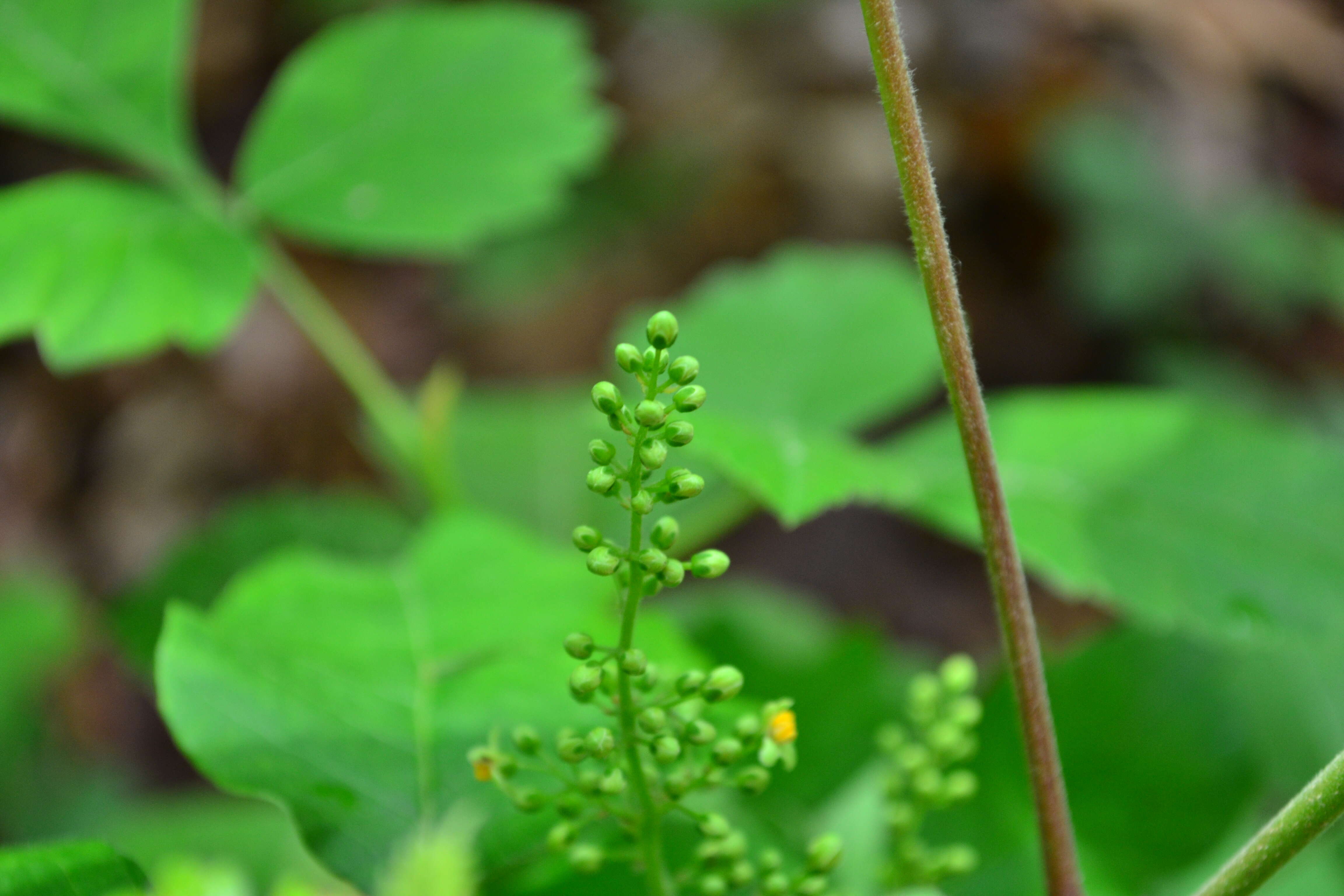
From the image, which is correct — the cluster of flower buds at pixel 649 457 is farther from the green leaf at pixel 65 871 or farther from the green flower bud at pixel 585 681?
the green leaf at pixel 65 871

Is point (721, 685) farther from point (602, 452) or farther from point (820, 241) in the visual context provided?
point (820, 241)

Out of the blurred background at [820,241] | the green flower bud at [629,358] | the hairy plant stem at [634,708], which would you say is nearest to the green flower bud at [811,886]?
the hairy plant stem at [634,708]

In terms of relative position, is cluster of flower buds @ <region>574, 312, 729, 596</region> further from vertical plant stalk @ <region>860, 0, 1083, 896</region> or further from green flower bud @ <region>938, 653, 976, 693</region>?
green flower bud @ <region>938, 653, 976, 693</region>

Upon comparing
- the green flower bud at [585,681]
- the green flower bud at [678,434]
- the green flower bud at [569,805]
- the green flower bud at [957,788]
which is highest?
the green flower bud at [678,434]

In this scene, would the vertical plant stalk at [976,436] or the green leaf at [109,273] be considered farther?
the green leaf at [109,273]

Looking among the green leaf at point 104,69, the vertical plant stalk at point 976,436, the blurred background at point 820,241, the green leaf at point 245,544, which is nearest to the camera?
the vertical plant stalk at point 976,436

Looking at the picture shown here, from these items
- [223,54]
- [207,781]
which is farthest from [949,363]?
[223,54]

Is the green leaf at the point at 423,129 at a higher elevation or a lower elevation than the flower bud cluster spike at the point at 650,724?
higher
